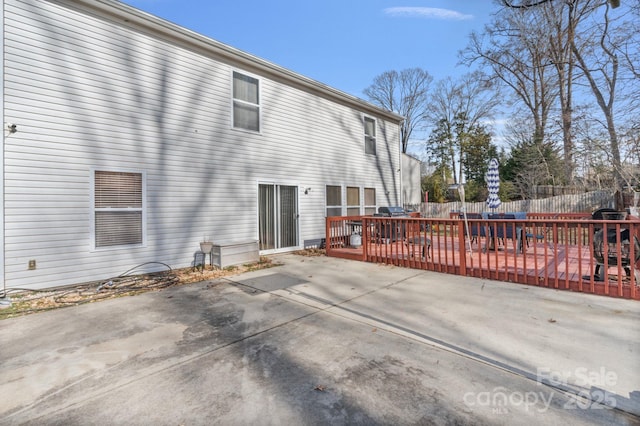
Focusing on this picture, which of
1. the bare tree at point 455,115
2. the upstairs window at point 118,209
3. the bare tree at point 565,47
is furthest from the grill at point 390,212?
the bare tree at point 455,115

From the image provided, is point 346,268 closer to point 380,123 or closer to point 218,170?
point 218,170

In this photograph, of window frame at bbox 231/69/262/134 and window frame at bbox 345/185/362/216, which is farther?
window frame at bbox 345/185/362/216

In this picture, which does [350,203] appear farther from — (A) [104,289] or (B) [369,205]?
(A) [104,289]

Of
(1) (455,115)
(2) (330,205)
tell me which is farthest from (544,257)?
(1) (455,115)

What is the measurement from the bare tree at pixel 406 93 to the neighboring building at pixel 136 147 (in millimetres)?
22797

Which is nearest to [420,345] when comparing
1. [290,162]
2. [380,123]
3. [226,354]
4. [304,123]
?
[226,354]

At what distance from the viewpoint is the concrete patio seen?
77.5 inches

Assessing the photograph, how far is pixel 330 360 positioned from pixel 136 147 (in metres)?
5.44

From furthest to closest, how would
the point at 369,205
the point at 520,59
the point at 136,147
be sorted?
the point at 520,59
the point at 369,205
the point at 136,147

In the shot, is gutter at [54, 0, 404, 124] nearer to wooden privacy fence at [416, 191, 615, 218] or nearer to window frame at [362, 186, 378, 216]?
window frame at [362, 186, 378, 216]

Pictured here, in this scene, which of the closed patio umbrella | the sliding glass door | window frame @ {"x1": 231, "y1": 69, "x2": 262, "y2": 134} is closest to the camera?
window frame @ {"x1": 231, "y1": 69, "x2": 262, "y2": 134}

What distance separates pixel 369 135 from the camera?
11.4m

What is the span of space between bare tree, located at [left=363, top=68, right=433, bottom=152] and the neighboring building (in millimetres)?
22797

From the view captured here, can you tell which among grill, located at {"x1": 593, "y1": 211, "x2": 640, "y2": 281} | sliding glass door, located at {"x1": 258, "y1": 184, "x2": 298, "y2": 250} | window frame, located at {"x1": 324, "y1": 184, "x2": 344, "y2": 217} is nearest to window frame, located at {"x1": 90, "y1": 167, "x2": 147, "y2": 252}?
sliding glass door, located at {"x1": 258, "y1": 184, "x2": 298, "y2": 250}
